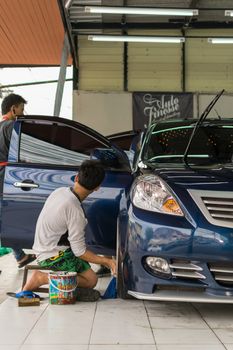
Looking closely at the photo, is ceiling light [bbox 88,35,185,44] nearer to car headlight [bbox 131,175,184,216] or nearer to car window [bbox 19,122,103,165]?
car window [bbox 19,122,103,165]

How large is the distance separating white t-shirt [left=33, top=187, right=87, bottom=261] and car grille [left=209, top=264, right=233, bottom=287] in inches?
43.8

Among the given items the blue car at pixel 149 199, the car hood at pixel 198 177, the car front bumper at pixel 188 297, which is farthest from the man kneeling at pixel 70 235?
the car front bumper at pixel 188 297

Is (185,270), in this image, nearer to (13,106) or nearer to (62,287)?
(62,287)

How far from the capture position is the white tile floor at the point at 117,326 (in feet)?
10.2

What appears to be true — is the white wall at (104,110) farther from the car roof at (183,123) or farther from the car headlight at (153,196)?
the car headlight at (153,196)

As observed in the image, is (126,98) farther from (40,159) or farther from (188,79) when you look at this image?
(40,159)

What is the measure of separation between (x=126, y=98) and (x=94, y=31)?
193 cm

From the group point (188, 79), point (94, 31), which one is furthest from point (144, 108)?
point (94, 31)

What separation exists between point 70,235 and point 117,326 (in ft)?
2.78

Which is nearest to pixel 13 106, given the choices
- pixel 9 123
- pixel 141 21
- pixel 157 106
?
pixel 9 123

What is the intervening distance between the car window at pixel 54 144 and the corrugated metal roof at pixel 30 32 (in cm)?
513

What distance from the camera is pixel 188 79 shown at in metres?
13.9

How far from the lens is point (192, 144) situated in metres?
4.73

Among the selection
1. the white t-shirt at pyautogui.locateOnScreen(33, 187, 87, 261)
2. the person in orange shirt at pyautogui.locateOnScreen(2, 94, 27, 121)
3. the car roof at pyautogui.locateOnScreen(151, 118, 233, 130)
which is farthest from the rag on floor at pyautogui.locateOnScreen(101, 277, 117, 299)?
the person in orange shirt at pyautogui.locateOnScreen(2, 94, 27, 121)
